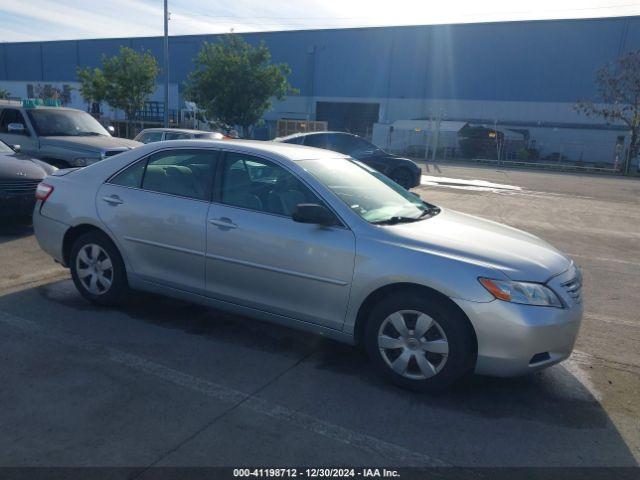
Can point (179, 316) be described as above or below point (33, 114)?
below

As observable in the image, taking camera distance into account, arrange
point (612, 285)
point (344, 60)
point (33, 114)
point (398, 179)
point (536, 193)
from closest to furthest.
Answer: point (612, 285) < point (33, 114) < point (398, 179) < point (536, 193) < point (344, 60)

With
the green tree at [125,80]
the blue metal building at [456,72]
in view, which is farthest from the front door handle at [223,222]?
the blue metal building at [456,72]

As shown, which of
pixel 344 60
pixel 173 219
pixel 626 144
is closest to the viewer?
pixel 173 219

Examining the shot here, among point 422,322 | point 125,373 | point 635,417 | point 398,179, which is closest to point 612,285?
point 635,417

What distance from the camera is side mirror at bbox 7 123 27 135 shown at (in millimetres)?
10078

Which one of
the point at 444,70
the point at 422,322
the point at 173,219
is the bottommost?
the point at 422,322

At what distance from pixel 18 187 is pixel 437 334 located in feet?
21.8

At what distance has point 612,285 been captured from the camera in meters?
6.49

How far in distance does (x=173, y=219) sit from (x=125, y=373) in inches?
51.8

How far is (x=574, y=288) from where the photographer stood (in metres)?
3.68

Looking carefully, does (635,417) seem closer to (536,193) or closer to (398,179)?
(398,179)

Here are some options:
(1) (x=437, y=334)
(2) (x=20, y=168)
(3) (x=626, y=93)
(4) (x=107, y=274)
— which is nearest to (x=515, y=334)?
(1) (x=437, y=334)

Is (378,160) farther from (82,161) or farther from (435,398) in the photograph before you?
(435,398)

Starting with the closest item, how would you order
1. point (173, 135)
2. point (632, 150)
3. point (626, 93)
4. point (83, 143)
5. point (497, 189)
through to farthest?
point (83, 143)
point (173, 135)
point (497, 189)
point (632, 150)
point (626, 93)
